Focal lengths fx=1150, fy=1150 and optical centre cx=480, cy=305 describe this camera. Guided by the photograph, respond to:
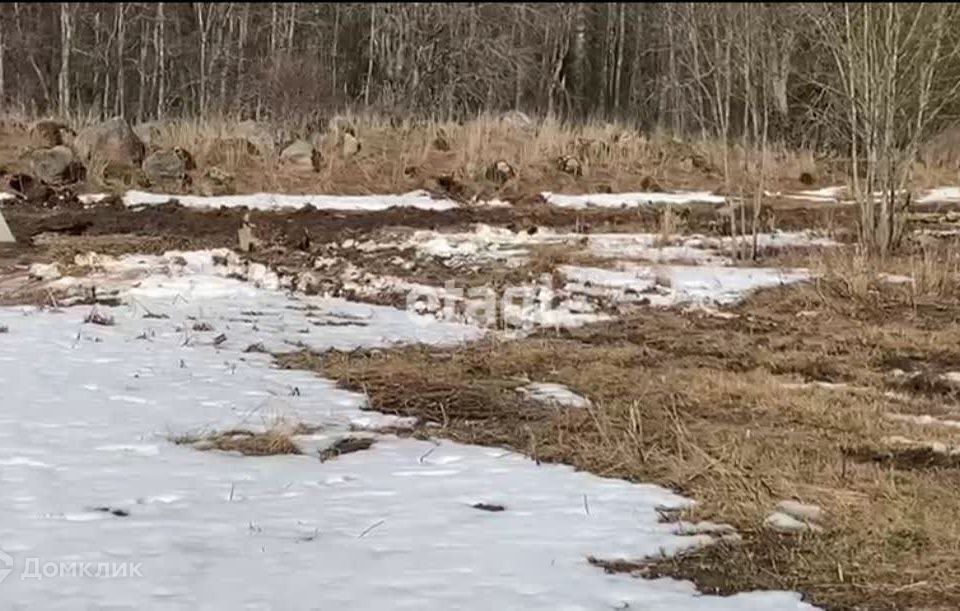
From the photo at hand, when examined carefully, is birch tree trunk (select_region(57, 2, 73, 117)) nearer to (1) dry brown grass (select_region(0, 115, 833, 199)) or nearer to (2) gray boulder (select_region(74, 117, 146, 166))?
(1) dry brown grass (select_region(0, 115, 833, 199))

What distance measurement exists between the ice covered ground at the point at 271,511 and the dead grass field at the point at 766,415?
198 millimetres

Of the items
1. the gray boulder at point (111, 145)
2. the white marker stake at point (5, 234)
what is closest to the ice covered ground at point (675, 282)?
the white marker stake at point (5, 234)

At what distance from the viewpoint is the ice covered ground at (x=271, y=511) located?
2996 millimetres

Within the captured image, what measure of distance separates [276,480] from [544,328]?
3479 millimetres

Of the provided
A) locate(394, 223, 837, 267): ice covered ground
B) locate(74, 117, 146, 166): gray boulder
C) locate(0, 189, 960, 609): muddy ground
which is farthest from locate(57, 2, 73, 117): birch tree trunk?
locate(0, 189, 960, 609): muddy ground

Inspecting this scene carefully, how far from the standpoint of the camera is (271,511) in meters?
3.65

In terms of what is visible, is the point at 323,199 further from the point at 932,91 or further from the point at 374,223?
the point at 932,91

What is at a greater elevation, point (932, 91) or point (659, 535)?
point (932, 91)

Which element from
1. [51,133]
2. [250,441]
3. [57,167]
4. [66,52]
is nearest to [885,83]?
[250,441]

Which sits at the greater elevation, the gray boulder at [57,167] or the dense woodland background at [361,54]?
the dense woodland background at [361,54]

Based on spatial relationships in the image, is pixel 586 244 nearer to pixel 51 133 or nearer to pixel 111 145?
pixel 111 145

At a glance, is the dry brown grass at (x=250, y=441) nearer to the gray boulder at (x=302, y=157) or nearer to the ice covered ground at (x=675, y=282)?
the ice covered ground at (x=675, y=282)

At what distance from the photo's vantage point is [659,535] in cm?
353

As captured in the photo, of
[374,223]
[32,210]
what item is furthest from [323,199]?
[32,210]
